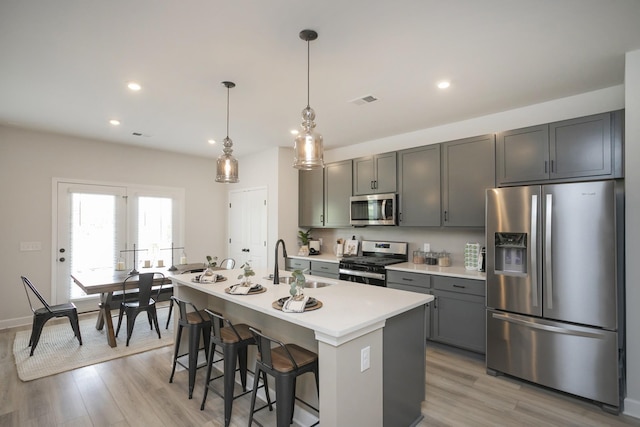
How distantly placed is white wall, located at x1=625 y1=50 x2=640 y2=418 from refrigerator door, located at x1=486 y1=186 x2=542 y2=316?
56cm

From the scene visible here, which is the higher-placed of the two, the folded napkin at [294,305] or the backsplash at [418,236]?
the backsplash at [418,236]

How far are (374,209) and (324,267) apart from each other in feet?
3.81

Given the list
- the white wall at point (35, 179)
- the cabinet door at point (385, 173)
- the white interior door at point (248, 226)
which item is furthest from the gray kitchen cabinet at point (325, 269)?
the white wall at point (35, 179)

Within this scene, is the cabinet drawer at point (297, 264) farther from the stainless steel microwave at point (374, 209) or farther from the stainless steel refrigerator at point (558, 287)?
the stainless steel refrigerator at point (558, 287)

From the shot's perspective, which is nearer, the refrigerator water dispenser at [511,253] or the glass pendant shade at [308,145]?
the glass pendant shade at [308,145]

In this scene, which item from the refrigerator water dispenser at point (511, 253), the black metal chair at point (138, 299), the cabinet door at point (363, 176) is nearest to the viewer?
the refrigerator water dispenser at point (511, 253)

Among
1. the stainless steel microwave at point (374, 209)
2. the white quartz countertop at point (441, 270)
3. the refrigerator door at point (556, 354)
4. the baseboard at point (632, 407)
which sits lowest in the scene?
the baseboard at point (632, 407)

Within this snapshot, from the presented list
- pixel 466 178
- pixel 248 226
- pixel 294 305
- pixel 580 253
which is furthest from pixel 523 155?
pixel 248 226

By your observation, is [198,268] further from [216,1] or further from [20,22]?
[216,1]

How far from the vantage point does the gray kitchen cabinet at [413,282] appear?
3689mm

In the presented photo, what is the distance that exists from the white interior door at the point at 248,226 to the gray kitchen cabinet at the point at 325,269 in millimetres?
1063

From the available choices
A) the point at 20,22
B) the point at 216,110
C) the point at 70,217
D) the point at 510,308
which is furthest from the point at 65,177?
the point at 510,308

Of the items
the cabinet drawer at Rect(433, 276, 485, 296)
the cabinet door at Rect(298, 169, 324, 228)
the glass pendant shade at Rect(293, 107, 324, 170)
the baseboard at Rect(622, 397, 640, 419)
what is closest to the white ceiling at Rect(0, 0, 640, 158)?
the glass pendant shade at Rect(293, 107, 324, 170)

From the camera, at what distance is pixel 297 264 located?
527cm
